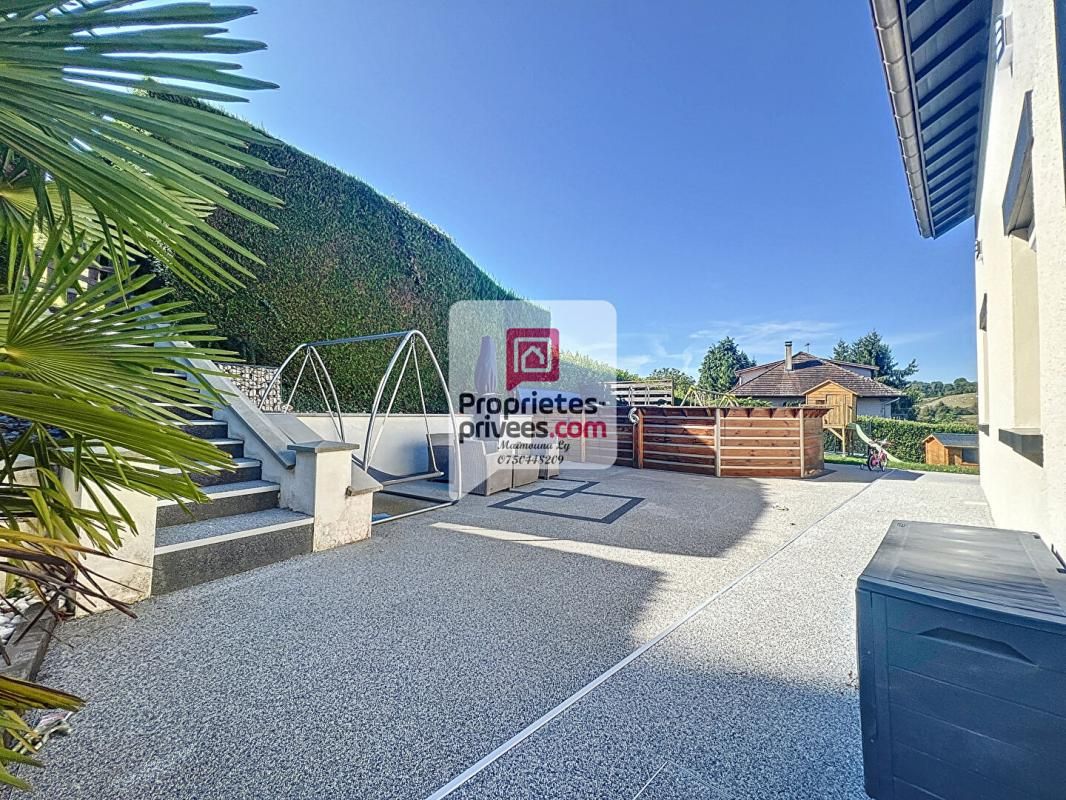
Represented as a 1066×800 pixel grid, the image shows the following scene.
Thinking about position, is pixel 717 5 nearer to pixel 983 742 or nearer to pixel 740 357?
pixel 983 742

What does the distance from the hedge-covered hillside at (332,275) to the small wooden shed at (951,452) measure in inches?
601

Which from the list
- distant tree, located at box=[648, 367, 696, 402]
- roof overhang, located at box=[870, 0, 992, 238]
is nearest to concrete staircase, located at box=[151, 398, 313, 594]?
roof overhang, located at box=[870, 0, 992, 238]

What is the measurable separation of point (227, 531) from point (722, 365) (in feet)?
116

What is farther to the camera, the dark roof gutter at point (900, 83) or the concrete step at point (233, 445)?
the concrete step at point (233, 445)

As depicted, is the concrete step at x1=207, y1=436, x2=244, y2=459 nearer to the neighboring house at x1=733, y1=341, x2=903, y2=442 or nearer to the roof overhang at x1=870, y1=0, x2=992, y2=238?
the roof overhang at x1=870, y1=0, x2=992, y2=238

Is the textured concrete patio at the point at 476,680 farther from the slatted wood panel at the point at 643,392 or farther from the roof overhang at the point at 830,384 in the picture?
the roof overhang at the point at 830,384

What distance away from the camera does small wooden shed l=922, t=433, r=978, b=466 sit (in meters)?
13.4

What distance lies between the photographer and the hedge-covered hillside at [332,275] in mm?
6418

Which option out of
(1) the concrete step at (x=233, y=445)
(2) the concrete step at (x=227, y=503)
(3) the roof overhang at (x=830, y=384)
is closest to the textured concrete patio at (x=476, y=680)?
(2) the concrete step at (x=227, y=503)

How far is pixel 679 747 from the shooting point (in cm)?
165

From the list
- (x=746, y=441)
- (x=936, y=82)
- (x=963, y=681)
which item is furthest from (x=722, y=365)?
(x=963, y=681)

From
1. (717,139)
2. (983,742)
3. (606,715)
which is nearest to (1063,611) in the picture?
(983,742)

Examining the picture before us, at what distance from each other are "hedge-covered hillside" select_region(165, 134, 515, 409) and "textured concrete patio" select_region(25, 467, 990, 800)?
4171 mm

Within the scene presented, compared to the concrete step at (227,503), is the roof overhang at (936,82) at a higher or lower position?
higher
